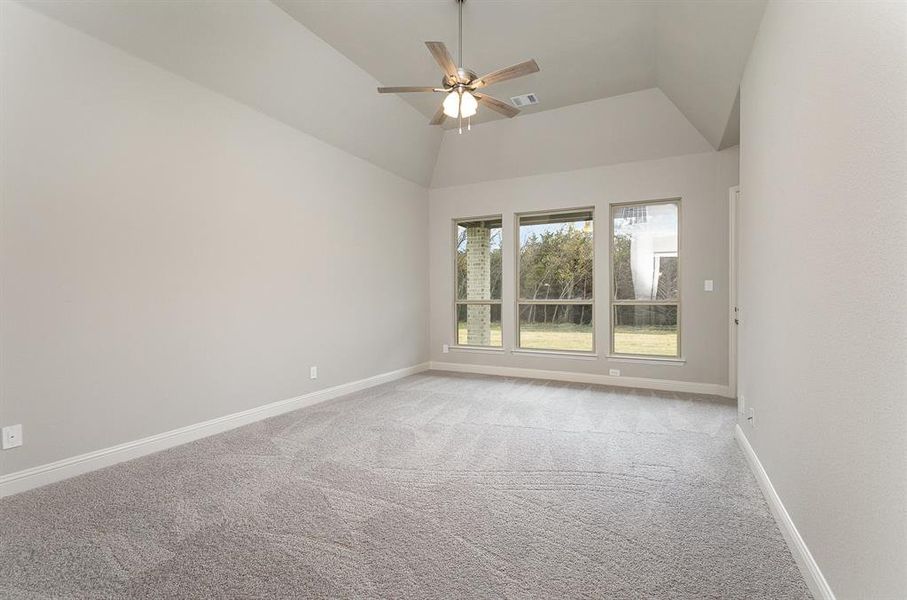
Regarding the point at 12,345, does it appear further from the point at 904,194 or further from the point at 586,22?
the point at 586,22

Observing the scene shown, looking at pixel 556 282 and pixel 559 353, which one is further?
pixel 556 282

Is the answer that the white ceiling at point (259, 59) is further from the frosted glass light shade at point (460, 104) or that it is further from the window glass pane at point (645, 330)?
the window glass pane at point (645, 330)

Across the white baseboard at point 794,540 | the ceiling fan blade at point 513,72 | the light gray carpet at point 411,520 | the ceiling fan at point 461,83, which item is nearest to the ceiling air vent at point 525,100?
the ceiling fan at point 461,83

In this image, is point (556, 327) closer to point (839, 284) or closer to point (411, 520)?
point (411, 520)

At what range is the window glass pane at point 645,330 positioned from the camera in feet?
16.9

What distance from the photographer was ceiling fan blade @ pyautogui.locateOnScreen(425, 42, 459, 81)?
104 inches

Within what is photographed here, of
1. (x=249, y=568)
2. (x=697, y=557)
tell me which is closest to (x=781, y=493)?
(x=697, y=557)

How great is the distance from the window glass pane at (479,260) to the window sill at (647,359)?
68.9 inches

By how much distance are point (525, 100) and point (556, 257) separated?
2.03 meters

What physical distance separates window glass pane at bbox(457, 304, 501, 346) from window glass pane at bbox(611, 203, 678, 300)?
1682 millimetres

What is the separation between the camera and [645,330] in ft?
17.4

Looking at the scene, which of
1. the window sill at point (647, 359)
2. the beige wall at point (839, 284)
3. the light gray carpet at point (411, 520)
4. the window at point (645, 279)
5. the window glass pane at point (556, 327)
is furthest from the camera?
the window glass pane at point (556, 327)

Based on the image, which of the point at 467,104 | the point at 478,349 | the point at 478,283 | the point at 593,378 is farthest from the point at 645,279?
the point at 467,104

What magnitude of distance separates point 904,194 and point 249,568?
2.43m
